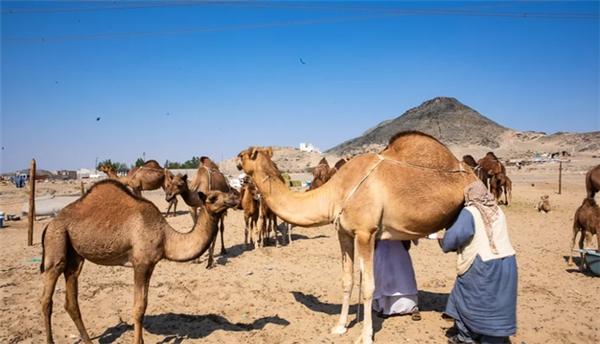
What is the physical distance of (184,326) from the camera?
20.7ft

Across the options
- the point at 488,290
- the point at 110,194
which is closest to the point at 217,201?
the point at 110,194

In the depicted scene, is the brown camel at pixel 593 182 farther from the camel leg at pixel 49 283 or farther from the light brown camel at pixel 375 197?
the camel leg at pixel 49 283

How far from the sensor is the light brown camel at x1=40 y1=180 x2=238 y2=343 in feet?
16.7

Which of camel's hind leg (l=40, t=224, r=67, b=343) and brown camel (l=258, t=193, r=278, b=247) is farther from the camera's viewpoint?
brown camel (l=258, t=193, r=278, b=247)

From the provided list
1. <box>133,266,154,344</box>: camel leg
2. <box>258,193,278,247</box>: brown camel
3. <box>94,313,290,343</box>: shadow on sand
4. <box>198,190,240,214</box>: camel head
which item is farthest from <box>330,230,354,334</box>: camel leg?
<box>258,193,278,247</box>: brown camel

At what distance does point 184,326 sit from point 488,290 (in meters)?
4.37

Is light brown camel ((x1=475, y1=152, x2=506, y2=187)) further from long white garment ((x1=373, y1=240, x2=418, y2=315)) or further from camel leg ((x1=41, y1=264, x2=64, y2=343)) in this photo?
camel leg ((x1=41, y1=264, x2=64, y2=343))

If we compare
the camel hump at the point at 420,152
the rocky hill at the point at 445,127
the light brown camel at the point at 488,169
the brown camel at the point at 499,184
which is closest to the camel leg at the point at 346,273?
the camel hump at the point at 420,152

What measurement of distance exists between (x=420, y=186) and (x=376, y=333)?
2.27 meters

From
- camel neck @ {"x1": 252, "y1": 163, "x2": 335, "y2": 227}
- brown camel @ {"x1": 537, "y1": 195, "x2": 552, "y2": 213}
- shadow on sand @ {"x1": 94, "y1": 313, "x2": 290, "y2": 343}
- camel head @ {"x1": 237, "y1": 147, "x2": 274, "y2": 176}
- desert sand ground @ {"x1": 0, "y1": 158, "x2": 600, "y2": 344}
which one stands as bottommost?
shadow on sand @ {"x1": 94, "y1": 313, "x2": 290, "y2": 343}

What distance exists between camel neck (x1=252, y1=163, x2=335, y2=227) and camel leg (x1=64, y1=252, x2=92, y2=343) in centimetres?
267

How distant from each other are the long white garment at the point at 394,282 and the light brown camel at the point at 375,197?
2.66 feet

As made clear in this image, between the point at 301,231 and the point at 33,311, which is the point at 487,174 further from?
the point at 33,311

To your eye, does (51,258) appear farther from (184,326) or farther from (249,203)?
(249,203)
